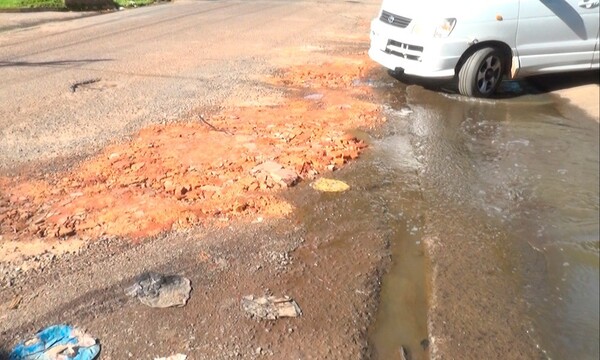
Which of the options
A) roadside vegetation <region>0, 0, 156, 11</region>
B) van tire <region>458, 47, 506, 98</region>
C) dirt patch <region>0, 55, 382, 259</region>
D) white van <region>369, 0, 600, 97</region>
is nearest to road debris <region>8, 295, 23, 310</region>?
dirt patch <region>0, 55, 382, 259</region>

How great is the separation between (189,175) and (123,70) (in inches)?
170

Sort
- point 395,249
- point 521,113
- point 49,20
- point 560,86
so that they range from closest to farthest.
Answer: point 395,249 → point 521,113 → point 560,86 → point 49,20

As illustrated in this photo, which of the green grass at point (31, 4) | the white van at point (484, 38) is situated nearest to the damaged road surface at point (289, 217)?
the white van at point (484, 38)

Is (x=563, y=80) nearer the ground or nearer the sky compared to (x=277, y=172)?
nearer the ground

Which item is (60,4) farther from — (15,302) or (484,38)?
(15,302)

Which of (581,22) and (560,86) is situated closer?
(581,22)

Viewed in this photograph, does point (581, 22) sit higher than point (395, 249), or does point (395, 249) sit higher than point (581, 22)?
point (581, 22)

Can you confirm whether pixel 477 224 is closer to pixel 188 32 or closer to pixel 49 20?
pixel 188 32

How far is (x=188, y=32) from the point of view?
41.1 feet

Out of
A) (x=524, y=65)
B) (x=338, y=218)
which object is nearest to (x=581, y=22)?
(x=524, y=65)

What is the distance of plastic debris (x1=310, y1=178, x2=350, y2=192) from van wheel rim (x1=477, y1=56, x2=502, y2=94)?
12.4ft

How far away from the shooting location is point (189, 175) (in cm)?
541

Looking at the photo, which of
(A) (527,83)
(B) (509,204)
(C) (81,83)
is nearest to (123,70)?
(C) (81,83)

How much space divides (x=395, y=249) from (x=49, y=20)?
12.3m
